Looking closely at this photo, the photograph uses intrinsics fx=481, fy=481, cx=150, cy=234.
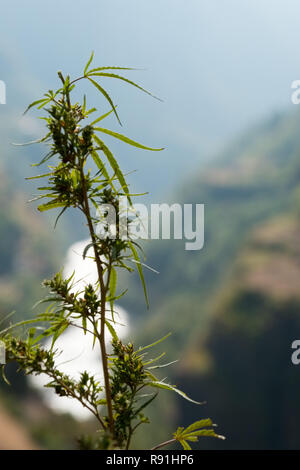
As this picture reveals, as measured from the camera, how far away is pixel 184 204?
142125 millimetres

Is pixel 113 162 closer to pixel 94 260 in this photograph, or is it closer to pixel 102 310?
pixel 94 260

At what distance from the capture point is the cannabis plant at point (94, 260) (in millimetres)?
1317

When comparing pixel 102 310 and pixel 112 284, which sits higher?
pixel 112 284

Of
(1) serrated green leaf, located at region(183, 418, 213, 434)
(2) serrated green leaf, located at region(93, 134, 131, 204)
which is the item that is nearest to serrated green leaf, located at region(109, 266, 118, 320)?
(2) serrated green leaf, located at region(93, 134, 131, 204)

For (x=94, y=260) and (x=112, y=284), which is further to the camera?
(x=112, y=284)

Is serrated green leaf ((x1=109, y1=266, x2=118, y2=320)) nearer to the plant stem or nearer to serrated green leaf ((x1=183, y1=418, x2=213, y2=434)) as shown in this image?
the plant stem

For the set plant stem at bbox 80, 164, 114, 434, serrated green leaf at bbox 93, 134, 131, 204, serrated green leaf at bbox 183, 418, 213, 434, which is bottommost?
serrated green leaf at bbox 183, 418, 213, 434

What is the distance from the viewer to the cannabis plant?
1.32 m

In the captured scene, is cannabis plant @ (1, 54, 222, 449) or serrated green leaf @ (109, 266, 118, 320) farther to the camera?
serrated green leaf @ (109, 266, 118, 320)

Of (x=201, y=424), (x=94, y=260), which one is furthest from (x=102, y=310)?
(x=201, y=424)

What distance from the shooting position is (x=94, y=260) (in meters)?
1.36

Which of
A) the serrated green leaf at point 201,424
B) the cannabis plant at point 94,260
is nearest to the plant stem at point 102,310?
the cannabis plant at point 94,260

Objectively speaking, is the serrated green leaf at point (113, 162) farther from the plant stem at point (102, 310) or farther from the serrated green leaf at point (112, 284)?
the serrated green leaf at point (112, 284)

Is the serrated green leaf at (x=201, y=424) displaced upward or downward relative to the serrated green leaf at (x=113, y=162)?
downward
